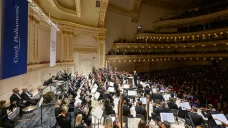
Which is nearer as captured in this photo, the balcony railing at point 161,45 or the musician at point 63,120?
the musician at point 63,120

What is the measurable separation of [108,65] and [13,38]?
18.4m

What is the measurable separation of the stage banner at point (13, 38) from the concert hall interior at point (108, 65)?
0.03 metres

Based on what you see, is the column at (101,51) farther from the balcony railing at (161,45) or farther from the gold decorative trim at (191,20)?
the gold decorative trim at (191,20)

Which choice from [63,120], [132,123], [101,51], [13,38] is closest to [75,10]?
[101,51]

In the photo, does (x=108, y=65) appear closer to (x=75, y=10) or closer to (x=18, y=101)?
(x=75, y=10)

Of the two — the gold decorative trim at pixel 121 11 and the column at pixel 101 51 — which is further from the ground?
the gold decorative trim at pixel 121 11

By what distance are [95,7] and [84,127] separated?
47.8 feet

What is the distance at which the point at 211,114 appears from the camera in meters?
6.27

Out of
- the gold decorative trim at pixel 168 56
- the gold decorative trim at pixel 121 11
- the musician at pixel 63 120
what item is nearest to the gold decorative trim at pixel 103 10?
the gold decorative trim at pixel 121 11

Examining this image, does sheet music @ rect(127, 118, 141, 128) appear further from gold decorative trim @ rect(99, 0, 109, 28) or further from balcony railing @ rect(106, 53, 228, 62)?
balcony railing @ rect(106, 53, 228, 62)

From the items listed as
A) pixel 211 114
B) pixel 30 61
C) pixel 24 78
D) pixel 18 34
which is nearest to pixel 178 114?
pixel 211 114

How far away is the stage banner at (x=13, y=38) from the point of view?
5137mm

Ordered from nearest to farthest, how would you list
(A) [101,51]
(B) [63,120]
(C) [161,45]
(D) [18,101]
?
(B) [63,120]
(D) [18,101]
(A) [101,51]
(C) [161,45]

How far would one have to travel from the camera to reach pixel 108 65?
2369 cm
